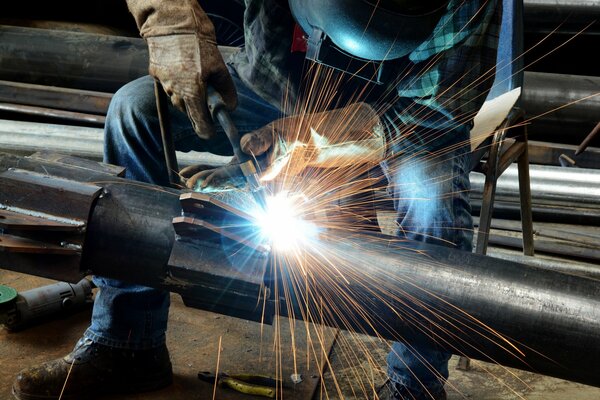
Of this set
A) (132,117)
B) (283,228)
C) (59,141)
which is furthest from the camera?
(59,141)

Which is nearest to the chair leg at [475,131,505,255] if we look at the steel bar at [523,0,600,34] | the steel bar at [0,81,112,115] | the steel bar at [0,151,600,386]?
→ the steel bar at [0,151,600,386]

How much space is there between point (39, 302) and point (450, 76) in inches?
68.3

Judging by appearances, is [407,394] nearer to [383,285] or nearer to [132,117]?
[383,285]

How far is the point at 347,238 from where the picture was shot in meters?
1.38

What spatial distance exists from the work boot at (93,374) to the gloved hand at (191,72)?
0.79 meters

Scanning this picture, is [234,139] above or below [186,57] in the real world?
below

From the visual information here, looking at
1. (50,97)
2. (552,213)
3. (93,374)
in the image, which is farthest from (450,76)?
(50,97)

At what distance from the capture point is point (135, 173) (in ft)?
6.91

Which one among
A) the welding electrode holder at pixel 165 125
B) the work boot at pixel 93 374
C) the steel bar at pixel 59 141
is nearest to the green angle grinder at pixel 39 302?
the work boot at pixel 93 374

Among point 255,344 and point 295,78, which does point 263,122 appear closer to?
point 295,78

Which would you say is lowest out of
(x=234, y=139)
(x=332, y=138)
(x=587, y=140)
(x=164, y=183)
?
(x=164, y=183)

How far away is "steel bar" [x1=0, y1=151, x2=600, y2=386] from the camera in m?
1.28

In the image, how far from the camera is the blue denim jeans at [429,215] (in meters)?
2.02

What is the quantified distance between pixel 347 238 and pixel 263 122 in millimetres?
1007
